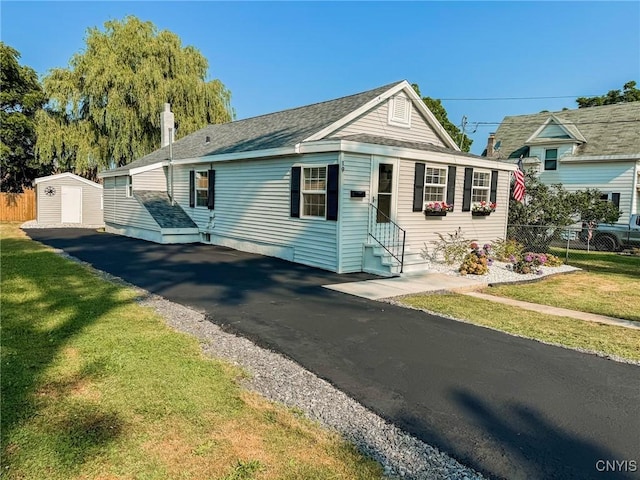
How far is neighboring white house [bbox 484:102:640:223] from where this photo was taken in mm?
20141

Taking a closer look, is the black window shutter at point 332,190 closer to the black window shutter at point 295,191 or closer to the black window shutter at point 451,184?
the black window shutter at point 295,191

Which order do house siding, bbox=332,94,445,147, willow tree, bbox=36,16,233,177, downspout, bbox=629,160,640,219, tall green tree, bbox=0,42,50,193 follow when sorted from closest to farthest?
house siding, bbox=332,94,445,147 → downspout, bbox=629,160,640,219 → willow tree, bbox=36,16,233,177 → tall green tree, bbox=0,42,50,193

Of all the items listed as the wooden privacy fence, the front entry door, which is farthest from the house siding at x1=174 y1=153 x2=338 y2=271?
the wooden privacy fence

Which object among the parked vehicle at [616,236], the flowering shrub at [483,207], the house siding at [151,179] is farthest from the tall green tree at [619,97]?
the house siding at [151,179]

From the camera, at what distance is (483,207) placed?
13.1m

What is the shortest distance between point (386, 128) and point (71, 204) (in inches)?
737

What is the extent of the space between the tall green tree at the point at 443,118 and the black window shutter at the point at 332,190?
72.3 ft

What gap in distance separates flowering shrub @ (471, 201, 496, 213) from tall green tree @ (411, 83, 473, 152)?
1809 centimetres

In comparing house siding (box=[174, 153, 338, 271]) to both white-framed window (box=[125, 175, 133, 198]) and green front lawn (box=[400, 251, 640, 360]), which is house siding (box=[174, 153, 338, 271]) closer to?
green front lawn (box=[400, 251, 640, 360])

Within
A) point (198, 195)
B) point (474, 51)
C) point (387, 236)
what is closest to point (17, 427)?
point (387, 236)

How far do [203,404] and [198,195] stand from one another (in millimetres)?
13082

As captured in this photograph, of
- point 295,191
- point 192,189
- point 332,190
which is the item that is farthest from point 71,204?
point 332,190

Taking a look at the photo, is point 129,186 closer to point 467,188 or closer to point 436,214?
point 436,214

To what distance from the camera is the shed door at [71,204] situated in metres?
23.2
